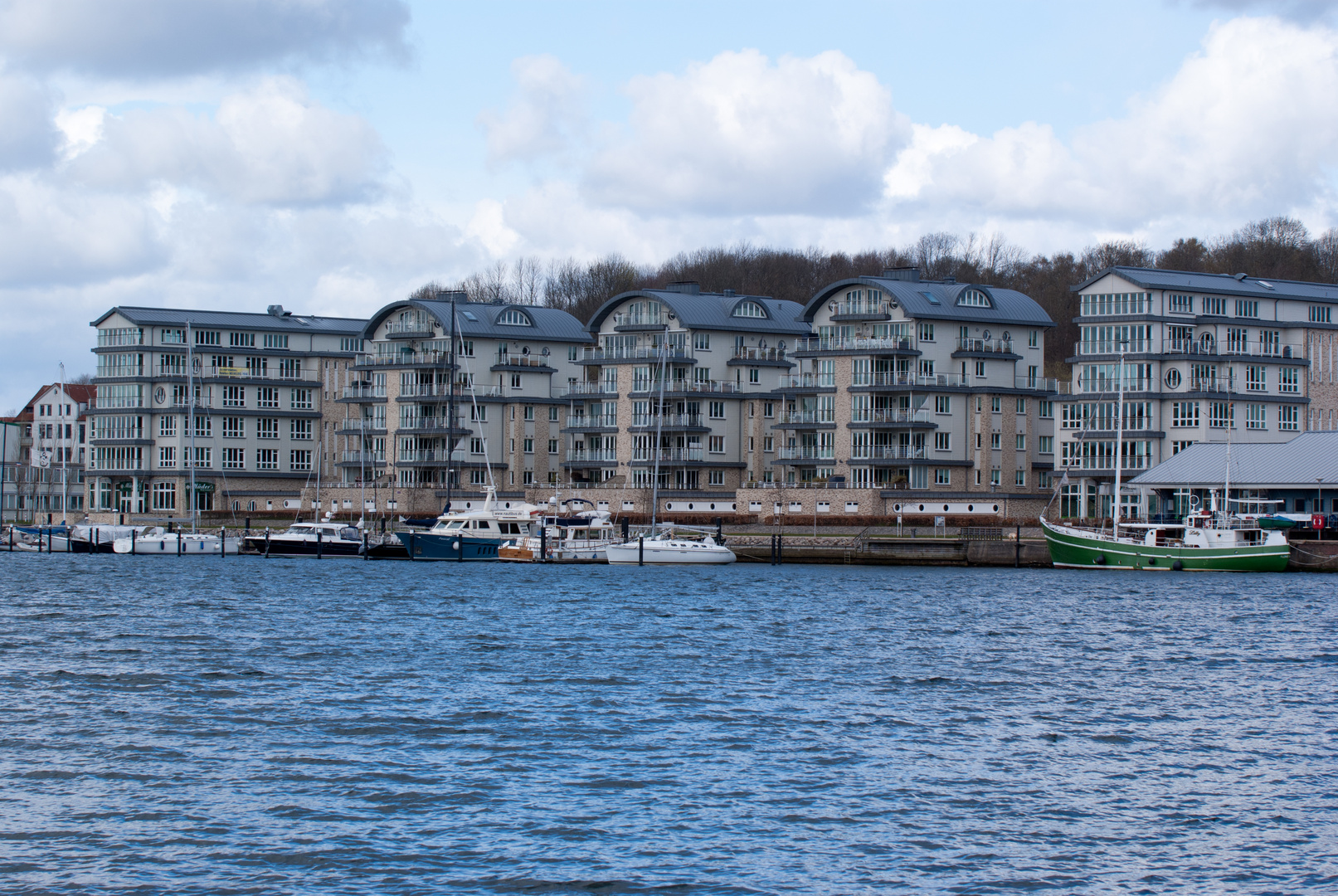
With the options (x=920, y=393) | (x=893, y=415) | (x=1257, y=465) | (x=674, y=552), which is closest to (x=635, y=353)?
(x=893, y=415)

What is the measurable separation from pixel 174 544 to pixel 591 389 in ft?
112

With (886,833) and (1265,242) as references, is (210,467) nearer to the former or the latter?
(1265,242)

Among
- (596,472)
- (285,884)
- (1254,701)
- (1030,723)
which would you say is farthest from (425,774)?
(596,472)

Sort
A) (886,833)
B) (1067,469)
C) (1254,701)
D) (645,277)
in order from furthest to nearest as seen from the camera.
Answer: (645,277) < (1067,469) < (1254,701) < (886,833)

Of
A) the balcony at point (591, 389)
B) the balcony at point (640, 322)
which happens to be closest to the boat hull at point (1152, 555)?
the balcony at point (640, 322)

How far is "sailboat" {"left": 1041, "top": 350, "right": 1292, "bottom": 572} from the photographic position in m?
77.6

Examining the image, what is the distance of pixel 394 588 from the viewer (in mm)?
71562

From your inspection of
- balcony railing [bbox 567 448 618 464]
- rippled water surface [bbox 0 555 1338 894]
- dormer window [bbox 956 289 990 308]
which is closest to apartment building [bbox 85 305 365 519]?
balcony railing [bbox 567 448 618 464]

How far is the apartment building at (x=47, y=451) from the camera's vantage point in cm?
15625

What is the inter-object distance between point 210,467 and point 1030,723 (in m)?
107

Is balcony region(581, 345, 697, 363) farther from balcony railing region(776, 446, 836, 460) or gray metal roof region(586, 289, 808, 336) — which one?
balcony railing region(776, 446, 836, 460)

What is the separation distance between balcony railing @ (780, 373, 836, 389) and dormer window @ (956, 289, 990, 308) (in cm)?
1049

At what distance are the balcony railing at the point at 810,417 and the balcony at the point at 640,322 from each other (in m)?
13.6

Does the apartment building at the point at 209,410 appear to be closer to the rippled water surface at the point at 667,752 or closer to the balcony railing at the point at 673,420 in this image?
the balcony railing at the point at 673,420
